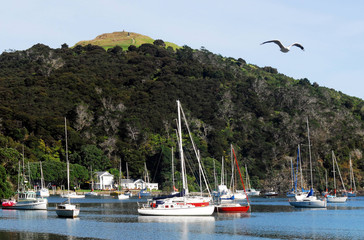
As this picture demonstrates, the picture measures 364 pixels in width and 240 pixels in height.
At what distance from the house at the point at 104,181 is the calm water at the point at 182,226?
2559 inches

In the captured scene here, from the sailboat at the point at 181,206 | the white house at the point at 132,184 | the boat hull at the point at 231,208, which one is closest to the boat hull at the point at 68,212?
the sailboat at the point at 181,206

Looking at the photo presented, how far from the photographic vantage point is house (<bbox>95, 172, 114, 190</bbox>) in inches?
5842

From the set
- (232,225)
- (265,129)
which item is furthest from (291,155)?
(232,225)

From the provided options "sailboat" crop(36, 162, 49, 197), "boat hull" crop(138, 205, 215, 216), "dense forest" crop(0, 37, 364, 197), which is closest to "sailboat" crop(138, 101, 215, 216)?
"boat hull" crop(138, 205, 215, 216)

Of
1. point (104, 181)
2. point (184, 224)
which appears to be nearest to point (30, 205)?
point (184, 224)

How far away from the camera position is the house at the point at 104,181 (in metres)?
148

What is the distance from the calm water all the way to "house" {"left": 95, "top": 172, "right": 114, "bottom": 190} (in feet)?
213

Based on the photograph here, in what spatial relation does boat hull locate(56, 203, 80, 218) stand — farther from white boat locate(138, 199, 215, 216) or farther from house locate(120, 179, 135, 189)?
house locate(120, 179, 135, 189)

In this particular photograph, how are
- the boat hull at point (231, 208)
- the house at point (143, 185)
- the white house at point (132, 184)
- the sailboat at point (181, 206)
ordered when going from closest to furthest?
the sailboat at point (181, 206)
the boat hull at point (231, 208)
the house at point (143, 185)
the white house at point (132, 184)

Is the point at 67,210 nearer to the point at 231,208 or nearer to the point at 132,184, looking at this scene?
the point at 231,208

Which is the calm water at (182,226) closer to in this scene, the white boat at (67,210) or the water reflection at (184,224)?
the water reflection at (184,224)

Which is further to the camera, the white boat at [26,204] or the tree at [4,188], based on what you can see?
the tree at [4,188]

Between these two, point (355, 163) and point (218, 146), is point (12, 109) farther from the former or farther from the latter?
point (355, 163)

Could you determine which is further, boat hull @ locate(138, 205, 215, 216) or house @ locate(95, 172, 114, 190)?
house @ locate(95, 172, 114, 190)
